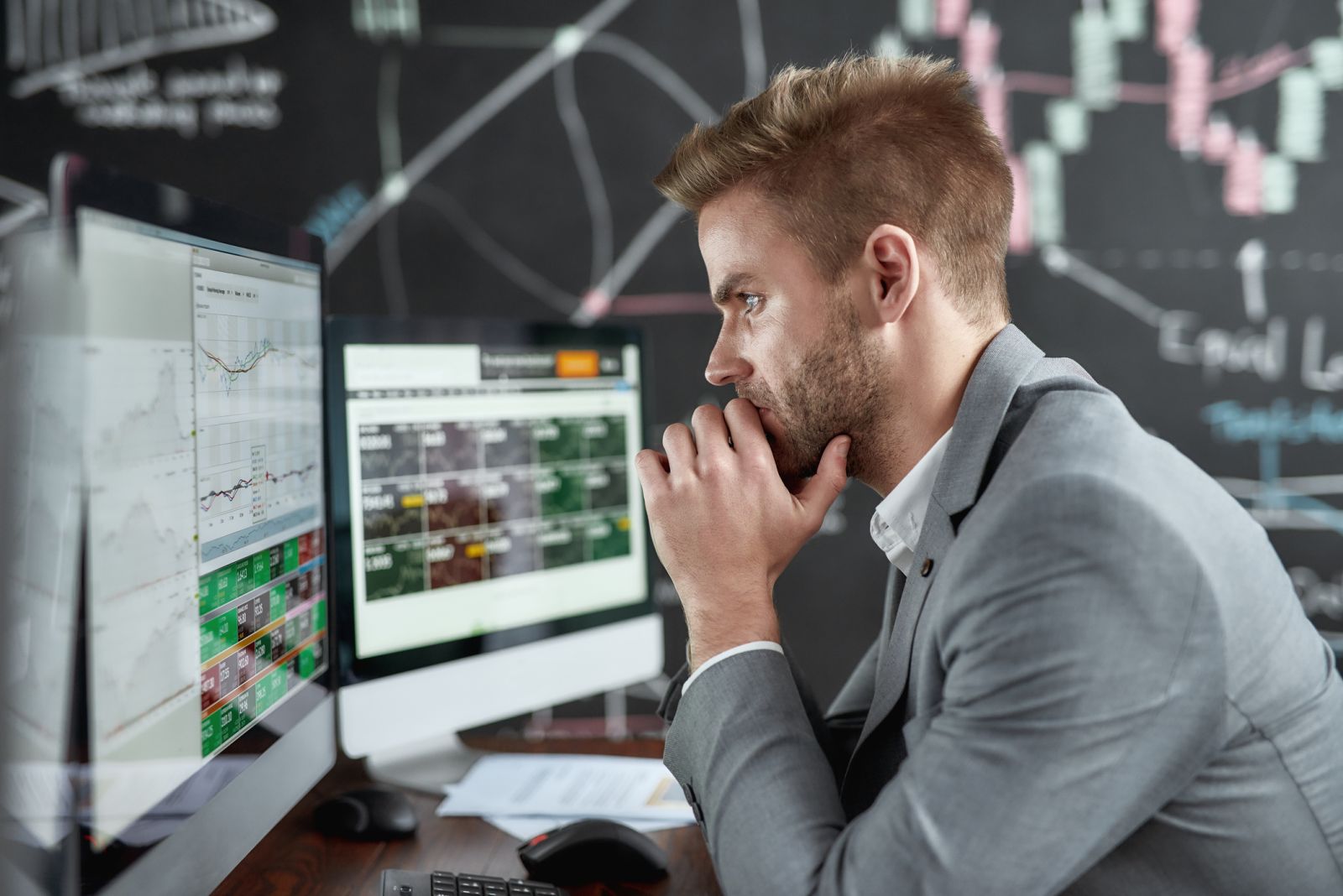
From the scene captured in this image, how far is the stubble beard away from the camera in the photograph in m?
1.07

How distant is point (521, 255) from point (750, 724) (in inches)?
56.1

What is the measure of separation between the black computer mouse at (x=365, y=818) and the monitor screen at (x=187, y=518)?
160 millimetres

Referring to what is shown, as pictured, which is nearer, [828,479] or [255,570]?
[255,570]

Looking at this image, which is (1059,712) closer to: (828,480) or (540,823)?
(828,480)

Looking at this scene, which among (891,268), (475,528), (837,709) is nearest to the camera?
(891,268)

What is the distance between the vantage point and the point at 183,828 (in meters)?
0.80

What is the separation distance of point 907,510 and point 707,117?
121 centimetres

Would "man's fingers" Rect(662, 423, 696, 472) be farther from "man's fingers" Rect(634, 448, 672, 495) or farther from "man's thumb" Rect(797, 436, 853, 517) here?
"man's thumb" Rect(797, 436, 853, 517)

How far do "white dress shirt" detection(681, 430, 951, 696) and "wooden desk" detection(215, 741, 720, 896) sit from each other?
195 millimetres

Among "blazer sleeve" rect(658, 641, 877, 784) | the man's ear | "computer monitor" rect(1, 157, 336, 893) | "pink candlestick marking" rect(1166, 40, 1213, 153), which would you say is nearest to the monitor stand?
"computer monitor" rect(1, 157, 336, 893)

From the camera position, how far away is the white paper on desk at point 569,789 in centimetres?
123

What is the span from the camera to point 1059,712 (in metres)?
0.72

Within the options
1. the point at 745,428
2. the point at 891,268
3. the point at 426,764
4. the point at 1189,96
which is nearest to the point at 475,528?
the point at 426,764

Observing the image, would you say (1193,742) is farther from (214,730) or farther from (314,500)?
(314,500)
